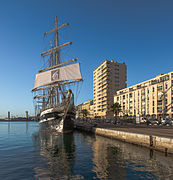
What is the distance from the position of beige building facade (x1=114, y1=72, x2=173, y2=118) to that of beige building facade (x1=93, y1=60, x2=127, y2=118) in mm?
11573

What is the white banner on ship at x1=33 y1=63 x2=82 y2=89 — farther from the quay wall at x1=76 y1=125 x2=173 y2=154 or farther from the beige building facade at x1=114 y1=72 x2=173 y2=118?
the beige building facade at x1=114 y1=72 x2=173 y2=118

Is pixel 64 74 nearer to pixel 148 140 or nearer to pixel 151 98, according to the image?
pixel 148 140

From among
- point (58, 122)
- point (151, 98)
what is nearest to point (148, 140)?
point (58, 122)

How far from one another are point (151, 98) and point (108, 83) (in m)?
37.8

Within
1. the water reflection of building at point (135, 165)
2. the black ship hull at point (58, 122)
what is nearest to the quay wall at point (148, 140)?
the water reflection of building at point (135, 165)

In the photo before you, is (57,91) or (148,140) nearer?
(148,140)

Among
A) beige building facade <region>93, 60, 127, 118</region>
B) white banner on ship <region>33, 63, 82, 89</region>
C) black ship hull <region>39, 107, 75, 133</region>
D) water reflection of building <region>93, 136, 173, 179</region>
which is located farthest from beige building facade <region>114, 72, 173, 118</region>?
water reflection of building <region>93, 136, 173, 179</region>

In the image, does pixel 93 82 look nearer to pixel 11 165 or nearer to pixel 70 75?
pixel 70 75

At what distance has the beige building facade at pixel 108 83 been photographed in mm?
114875

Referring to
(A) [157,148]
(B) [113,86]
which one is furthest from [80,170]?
(B) [113,86]

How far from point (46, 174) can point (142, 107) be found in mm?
82721

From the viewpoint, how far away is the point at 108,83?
115 meters

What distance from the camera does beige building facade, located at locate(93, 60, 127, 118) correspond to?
114875 mm

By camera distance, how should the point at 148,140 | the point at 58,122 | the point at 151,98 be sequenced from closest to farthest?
the point at 148,140 < the point at 58,122 < the point at 151,98
